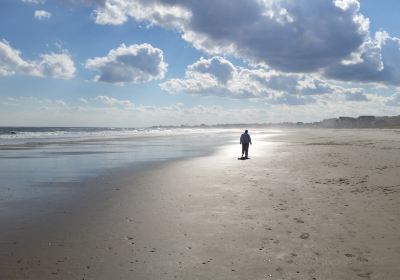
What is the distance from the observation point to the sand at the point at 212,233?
632 centimetres

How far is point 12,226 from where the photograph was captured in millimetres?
8781

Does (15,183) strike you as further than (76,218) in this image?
Yes

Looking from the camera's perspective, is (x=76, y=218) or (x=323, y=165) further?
(x=323, y=165)

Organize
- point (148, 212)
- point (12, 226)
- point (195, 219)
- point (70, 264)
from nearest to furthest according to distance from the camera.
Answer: point (70, 264) < point (12, 226) < point (195, 219) < point (148, 212)

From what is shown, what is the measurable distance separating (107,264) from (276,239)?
346 cm

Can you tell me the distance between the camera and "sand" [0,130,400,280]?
6.32 metres

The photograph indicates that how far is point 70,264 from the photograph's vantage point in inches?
257

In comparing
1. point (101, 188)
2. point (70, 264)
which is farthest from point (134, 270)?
point (101, 188)

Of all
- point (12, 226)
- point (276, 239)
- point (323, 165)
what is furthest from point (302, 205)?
point (323, 165)

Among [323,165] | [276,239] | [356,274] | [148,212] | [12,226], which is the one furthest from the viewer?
[323,165]

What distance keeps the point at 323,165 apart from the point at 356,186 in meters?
6.83

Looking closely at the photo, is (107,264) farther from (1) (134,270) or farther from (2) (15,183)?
(2) (15,183)

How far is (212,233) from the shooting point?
8.33m

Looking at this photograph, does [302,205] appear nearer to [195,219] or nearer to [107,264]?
[195,219]
